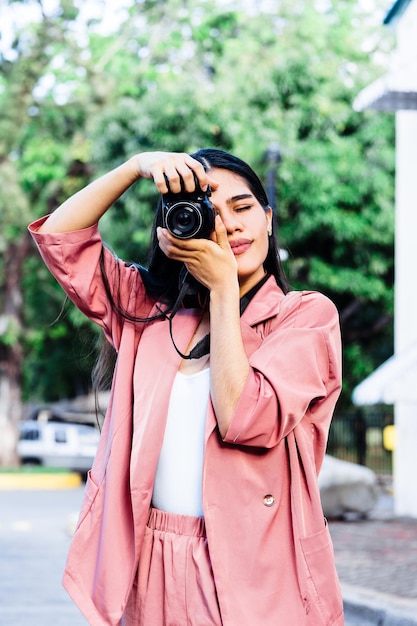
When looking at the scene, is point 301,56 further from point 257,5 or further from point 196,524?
point 196,524

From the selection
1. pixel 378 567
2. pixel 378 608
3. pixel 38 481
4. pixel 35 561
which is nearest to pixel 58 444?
pixel 38 481

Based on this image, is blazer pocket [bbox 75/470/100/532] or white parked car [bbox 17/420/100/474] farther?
white parked car [bbox 17/420/100/474]

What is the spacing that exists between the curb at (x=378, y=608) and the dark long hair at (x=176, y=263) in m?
4.21

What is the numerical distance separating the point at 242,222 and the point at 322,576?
2.51 ft

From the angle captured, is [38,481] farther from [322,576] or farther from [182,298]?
[322,576]

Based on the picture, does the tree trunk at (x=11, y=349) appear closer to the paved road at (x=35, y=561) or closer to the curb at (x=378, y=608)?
the paved road at (x=35, y=561)

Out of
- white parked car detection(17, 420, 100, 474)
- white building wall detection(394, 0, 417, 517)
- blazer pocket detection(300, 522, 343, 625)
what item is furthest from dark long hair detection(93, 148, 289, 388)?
white parked car detection(17, 420, 100, 474)

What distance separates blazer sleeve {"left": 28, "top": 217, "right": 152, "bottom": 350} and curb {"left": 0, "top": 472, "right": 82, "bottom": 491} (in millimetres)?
18452

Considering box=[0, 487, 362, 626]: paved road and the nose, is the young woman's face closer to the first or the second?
the nose

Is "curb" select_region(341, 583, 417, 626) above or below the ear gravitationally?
below

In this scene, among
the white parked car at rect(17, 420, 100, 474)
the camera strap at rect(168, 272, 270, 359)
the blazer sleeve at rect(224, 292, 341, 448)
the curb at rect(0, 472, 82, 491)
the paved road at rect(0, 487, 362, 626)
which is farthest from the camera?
the white parked car at rect(17, 420, 100, 474)

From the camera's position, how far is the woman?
2.05 metres

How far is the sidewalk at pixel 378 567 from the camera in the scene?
259 inches

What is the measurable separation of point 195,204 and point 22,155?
21049mm
